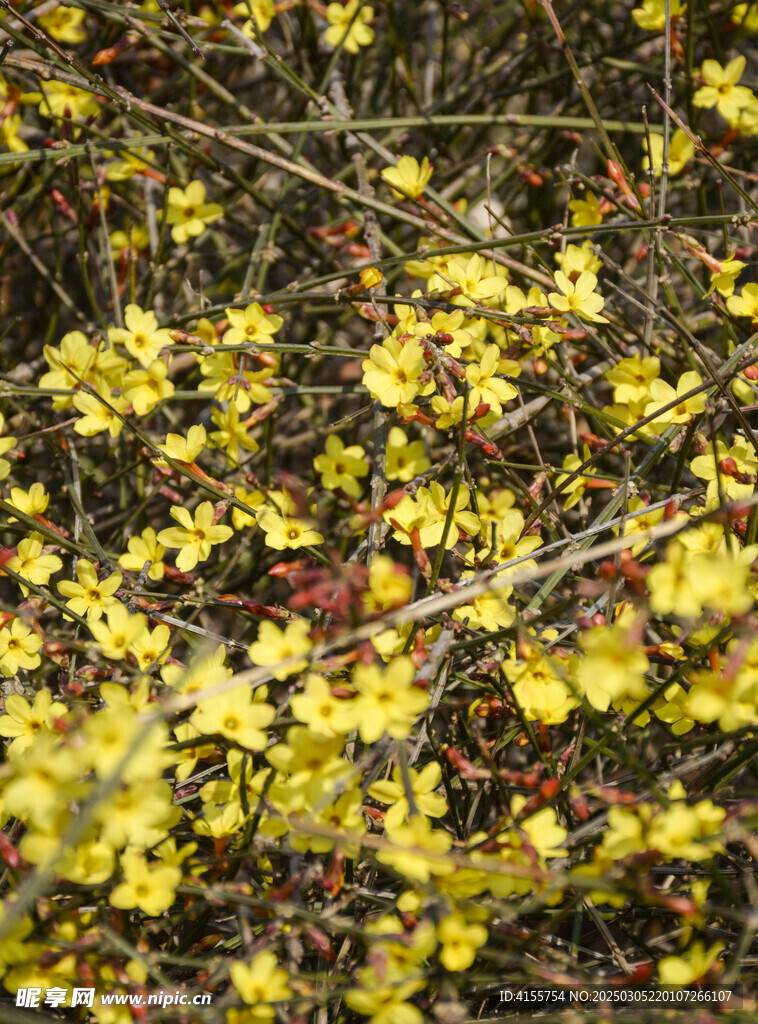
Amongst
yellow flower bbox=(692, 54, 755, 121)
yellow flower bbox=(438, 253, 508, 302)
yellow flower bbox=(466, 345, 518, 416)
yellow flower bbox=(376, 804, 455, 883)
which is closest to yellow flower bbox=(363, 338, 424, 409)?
yellow flower bbox=(466, 345, 518, 416)

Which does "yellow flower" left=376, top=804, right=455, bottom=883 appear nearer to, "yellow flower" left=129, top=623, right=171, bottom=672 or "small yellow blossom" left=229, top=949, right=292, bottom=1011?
"small yellow blossom" left=229, top=949, right=292, bottom=1011

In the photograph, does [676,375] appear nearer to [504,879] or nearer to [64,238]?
[504,879]

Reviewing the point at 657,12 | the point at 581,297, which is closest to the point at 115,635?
the point at 581,297

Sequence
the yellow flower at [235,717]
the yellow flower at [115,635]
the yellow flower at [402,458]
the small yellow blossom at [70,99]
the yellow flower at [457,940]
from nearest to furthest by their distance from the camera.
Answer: the yellow flower at [457,940]
the yellow flower at [235,717]
the yellow flower at [115,635]
the yellow flower at [402,458]
the small yellow blossom at [70,99]

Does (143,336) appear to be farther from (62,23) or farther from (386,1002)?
(386,1002)

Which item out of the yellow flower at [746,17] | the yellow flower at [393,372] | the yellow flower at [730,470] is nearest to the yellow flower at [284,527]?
the yellow flower at [393,372]

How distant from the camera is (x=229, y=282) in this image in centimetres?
302

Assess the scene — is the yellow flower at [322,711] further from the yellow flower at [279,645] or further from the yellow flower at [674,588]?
the yellow flower at [674,588]

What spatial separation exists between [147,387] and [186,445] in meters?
0.25

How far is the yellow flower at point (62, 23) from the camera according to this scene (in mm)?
2795

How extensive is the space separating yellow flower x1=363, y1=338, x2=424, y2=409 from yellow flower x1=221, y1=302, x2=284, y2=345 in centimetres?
39

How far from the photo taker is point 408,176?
228cm

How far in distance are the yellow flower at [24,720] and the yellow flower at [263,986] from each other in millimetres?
680

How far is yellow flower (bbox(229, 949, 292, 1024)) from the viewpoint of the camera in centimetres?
140
